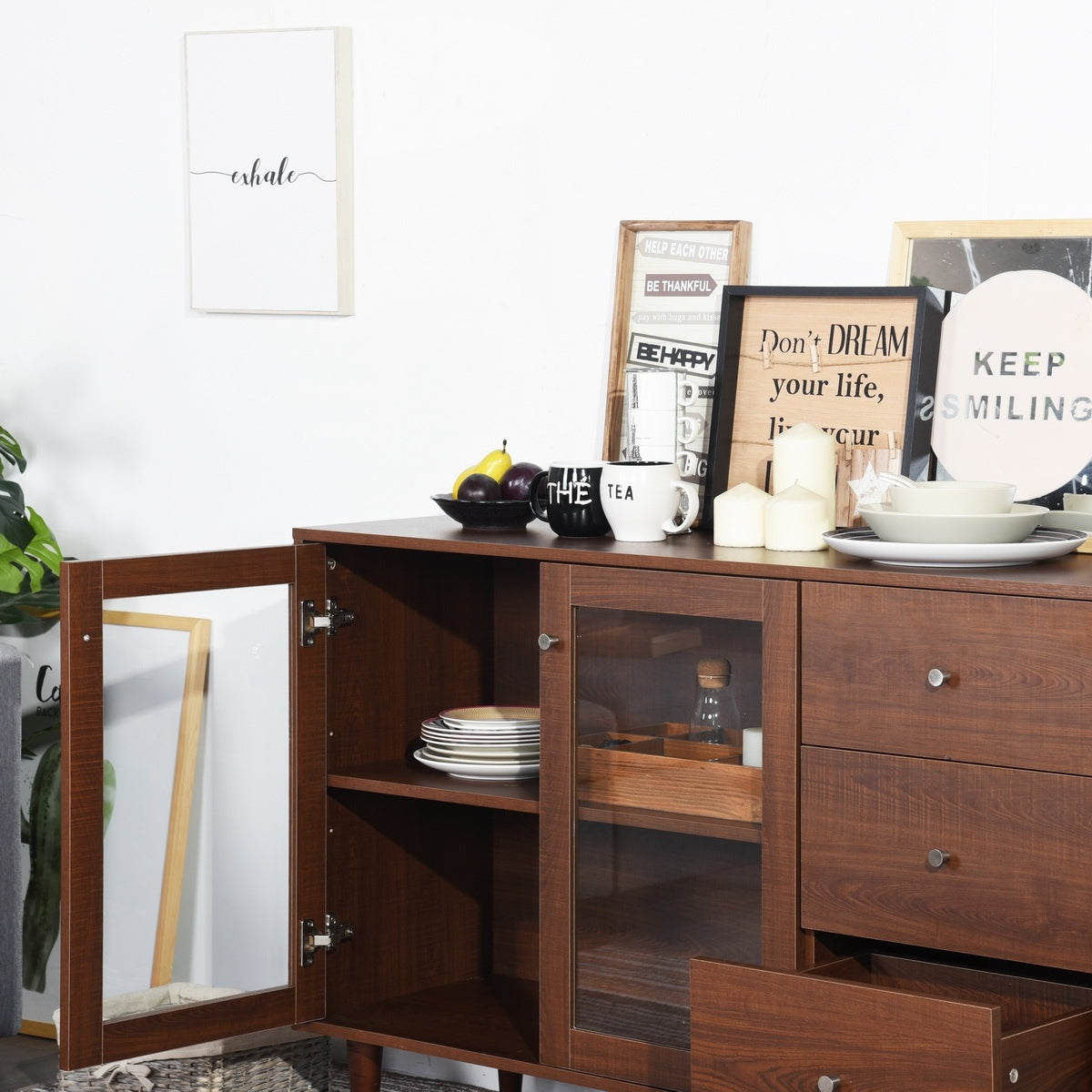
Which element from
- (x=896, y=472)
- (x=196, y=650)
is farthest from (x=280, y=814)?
(x=896, y=472)

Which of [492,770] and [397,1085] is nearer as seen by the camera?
[492,770]

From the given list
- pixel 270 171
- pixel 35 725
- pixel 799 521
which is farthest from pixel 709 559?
pixel 35 725

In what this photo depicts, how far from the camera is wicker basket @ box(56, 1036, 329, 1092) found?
262cm

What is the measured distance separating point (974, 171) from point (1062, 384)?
31 centimetres

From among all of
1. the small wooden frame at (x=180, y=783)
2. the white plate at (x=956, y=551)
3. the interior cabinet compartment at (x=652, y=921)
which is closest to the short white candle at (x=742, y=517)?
the white plate at (x=956, y=551)

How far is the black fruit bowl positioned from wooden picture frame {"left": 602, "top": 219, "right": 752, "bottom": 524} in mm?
169

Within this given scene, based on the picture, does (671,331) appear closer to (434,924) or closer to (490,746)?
(490,746)

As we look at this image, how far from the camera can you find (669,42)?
2438mm

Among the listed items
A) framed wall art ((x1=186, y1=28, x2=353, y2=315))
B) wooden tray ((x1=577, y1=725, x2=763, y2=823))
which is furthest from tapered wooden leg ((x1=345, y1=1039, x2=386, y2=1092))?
framed wall art ((x1=186, y1=28, x2=353, y2=315))

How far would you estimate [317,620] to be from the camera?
2281mm

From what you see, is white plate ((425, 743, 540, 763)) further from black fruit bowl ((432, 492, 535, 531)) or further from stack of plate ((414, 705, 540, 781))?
black fruit bowl ((432, 492, 535, 531))

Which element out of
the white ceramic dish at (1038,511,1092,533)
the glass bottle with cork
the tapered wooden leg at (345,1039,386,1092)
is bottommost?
the tapered wooden leg at (345,1039,386,1092)

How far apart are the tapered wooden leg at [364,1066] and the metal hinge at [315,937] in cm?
16

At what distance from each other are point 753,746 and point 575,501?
1.34 feet
